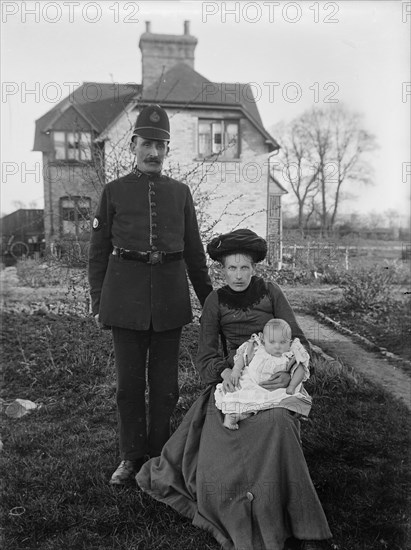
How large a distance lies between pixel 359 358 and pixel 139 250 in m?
3.98

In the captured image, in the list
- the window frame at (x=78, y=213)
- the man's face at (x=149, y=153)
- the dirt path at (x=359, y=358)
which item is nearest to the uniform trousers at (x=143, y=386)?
the man's face at (x=149, y=153)

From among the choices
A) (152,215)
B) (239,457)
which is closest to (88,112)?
(152,215)

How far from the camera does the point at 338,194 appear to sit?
1121 cm

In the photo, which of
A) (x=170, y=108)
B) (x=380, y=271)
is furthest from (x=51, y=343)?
(x=170, y=108)

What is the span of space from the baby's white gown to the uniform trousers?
616 mm

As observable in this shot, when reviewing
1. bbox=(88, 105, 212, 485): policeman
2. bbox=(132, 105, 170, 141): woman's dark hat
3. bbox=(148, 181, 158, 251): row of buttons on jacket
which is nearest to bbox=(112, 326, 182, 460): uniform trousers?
bbox=(88, 105, 212, 485): policeman

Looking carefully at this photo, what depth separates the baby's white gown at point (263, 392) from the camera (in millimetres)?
2480

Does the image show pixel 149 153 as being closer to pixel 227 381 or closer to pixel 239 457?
pixel 227 381

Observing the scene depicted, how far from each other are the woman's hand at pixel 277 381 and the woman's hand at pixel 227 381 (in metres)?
0.15

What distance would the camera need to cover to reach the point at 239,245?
8.79 ft

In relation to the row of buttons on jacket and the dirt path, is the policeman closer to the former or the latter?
the row of buttons on jacket

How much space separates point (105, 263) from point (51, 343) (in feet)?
11.0

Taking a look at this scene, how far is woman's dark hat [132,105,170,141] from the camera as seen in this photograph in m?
2.89

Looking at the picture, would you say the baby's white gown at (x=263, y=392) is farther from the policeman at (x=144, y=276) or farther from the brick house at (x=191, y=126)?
the brick house at (x=191, y=126)
